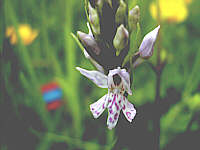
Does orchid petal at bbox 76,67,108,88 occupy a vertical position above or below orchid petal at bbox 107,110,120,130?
above

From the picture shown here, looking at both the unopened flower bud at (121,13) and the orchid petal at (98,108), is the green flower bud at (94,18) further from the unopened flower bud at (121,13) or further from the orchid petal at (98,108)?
the orchid petal at (98,108)

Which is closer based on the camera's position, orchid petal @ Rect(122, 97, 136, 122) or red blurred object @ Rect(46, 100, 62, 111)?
orchid petal @ Rect(122, 97, 136, 122)

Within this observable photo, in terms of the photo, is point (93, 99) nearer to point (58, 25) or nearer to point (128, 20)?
point (58, 25)

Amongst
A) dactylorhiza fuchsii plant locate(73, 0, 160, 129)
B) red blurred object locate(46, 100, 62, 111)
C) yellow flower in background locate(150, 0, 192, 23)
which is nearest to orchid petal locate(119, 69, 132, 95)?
dactylorhiza fuchsii plant locate(73, 0, 160, 129)

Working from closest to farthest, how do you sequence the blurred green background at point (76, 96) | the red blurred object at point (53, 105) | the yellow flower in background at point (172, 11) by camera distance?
the blurred green background at point (76, 96)
the red blurred object at point (53, 105)
the yellow flower in background at point (172, 11)

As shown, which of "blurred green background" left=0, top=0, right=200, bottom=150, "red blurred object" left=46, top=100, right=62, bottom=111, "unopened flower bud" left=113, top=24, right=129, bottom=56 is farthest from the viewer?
"red blurred object" left=46, top=100, right=62, bottom=111

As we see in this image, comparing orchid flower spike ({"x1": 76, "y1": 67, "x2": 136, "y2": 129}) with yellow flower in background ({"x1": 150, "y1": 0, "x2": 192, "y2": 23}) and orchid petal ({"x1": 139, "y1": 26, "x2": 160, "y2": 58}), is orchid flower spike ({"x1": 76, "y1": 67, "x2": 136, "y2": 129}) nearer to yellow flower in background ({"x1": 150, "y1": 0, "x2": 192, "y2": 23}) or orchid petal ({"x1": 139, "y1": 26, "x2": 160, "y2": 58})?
orchid petal ({"x1": 139, "y1": 26, "x2": 160, "y2": 58})

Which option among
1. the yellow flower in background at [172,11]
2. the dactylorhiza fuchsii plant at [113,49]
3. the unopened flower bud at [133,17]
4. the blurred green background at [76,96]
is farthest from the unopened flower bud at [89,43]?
the yellow flower in background at [172,11]

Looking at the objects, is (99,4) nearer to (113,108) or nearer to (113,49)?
(113,49)
